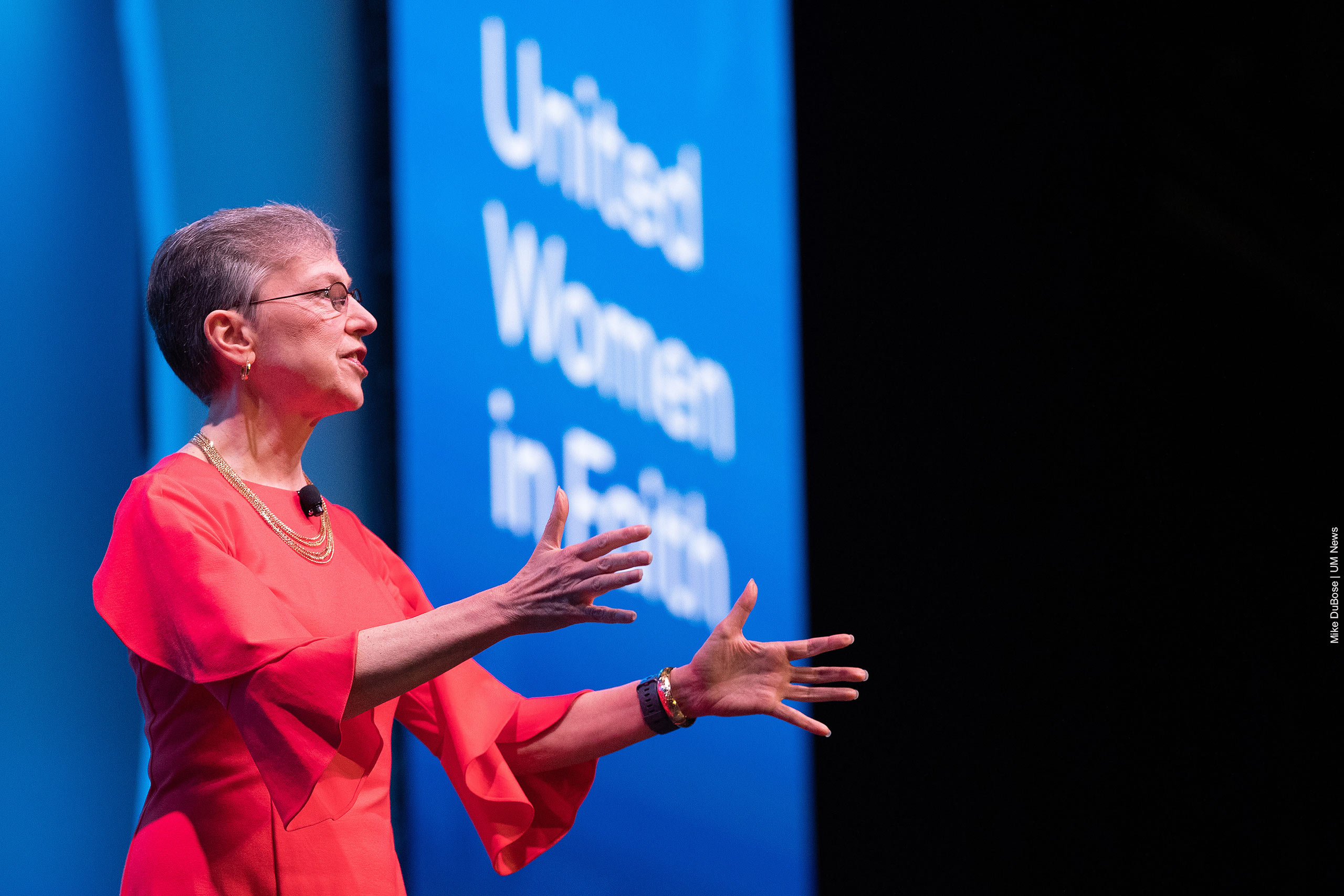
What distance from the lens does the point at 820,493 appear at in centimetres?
233

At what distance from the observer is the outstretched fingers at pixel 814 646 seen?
1.42 metres

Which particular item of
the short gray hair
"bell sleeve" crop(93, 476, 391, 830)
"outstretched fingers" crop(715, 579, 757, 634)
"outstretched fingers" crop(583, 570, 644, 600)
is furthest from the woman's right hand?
the short gray hair

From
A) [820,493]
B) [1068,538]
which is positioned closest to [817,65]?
[820,493]

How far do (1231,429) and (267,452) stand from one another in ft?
5.95

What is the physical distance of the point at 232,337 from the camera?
138 cm

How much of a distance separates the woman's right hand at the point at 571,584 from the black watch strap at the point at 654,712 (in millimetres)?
409

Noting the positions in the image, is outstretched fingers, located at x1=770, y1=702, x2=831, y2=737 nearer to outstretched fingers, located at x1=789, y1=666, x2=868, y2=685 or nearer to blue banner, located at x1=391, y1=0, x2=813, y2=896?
outstretched fingers, located at x1=789, y1=666, x2=868, y2=685

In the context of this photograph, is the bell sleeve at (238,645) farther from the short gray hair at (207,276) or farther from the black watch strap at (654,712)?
the black watch strap at (654,712)

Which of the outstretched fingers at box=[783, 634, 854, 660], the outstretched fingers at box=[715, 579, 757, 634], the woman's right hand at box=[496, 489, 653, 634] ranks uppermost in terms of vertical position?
the woman's right hand at box=[496, 489, 653, 634]

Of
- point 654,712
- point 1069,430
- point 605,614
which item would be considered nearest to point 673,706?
point 654,712

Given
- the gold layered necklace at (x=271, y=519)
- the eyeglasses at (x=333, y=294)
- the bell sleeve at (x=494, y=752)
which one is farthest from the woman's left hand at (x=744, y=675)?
the eyeglasses at (x=333, y=294)

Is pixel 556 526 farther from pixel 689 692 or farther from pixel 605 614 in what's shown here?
pixel 689 692

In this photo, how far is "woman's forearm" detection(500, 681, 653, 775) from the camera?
149cm

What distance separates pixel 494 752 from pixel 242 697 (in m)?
0.46
